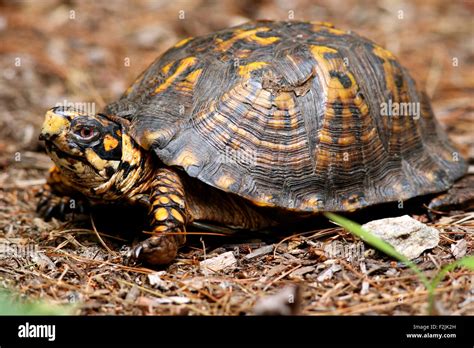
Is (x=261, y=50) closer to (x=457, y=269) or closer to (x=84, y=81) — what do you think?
(x=457, y=269)

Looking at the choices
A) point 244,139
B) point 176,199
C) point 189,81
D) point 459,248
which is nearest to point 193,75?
point 189,81

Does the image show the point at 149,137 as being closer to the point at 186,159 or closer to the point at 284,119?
the point at 186,159

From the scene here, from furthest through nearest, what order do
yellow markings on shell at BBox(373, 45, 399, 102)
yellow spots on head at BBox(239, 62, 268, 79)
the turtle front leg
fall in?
yellow markings on shell at BBox(373, 45, 399, 102) → yellow spots on head at BBox(239, 62, 268, 79) → the turtle front leg

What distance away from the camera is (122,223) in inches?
171

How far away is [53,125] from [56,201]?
1.16 m

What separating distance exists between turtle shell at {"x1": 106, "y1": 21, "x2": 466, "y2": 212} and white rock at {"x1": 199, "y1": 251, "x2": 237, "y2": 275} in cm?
44

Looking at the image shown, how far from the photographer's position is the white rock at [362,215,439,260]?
3643 millimetres

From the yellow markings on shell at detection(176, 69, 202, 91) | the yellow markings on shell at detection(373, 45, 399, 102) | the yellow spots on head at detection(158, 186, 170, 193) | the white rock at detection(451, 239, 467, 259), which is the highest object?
the yellow markings on shell at detection(373, 45, 399, 102)

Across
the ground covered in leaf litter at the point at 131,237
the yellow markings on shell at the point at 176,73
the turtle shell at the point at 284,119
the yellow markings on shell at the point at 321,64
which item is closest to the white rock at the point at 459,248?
the ground covered in leaf litter at the point at 131,237

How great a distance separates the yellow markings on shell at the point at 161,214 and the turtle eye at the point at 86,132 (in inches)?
26.8

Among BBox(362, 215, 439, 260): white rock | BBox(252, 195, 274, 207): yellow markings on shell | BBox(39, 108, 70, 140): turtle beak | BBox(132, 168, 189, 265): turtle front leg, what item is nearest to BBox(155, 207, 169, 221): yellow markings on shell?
BBox(132, 168, 189, 265): turtle front leg

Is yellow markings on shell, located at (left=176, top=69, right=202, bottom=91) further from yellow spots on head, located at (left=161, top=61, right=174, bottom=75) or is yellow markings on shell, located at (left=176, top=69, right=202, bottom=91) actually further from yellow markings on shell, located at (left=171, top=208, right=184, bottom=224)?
yellow markings on shell, located at (left=171, top=208, right=184, bottom=224)

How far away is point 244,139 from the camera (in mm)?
3902

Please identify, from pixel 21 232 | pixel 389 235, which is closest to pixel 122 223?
pixel 21 232
